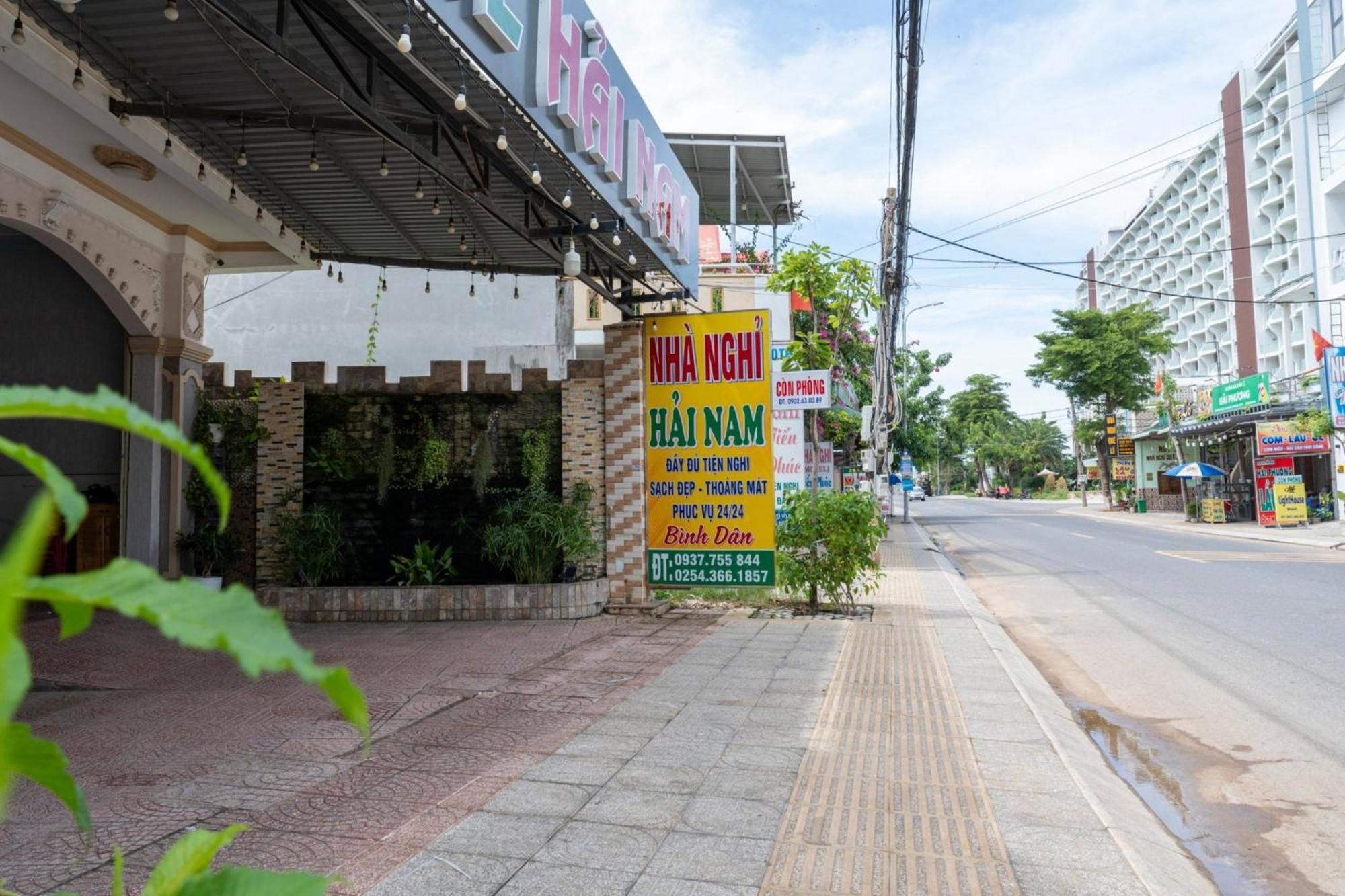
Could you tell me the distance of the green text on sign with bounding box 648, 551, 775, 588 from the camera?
9922mm

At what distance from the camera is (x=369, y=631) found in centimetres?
909

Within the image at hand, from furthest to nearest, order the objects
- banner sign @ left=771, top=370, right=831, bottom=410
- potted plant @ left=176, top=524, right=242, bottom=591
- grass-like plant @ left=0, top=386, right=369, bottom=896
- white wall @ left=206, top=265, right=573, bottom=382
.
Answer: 1. white wall @ left=206, top=265, right=573, bottom=382
2. banner sign @ left=771, top=370, right=831, bottom=410
3. potted plant @ left=176, top=524, right=242, bottom=591
4. grass-like plant @ left=0, top=386, right=369, bottom=896

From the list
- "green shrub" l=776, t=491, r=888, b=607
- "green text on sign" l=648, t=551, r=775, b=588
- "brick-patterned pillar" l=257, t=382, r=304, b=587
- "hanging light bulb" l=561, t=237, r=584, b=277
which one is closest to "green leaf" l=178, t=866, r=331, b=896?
"hanging light bulb" l=561, t=237, r=584, b=277

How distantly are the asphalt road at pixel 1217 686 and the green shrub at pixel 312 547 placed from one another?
24.0 ft

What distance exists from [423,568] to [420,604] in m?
0.45

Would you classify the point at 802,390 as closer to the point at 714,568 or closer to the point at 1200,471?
the point at 714,568

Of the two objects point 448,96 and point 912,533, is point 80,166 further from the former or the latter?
point 912,533

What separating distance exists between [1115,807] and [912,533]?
2526cm

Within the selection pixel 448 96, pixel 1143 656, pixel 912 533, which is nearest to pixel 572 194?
pixel 448 96

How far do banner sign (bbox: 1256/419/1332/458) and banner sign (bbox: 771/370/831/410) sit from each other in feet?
73.7

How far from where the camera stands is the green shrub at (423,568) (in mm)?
10000

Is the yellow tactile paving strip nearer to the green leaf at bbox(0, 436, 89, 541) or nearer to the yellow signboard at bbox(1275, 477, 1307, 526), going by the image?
the green leaf at bbox(0, 436, 89, 541)

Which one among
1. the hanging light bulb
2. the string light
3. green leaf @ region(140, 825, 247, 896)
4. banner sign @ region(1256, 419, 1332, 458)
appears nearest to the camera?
green leaf @ region(140, 825, 247, 896)

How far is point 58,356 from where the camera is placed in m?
11.4
